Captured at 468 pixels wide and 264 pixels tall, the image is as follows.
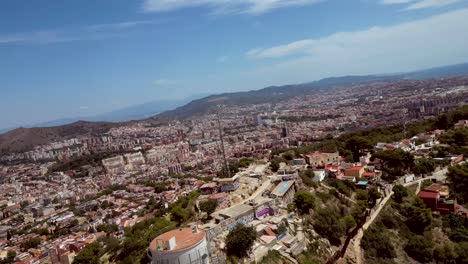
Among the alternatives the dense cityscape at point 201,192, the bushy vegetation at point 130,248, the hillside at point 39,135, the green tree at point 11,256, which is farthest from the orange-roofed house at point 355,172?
the hillside at point 39,135

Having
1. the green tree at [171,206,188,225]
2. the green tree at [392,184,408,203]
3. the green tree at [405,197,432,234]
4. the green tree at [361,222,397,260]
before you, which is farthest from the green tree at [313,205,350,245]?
the green tree at [171,206,188,225]

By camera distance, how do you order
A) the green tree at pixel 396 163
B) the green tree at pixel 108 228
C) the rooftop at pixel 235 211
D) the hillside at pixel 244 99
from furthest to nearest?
the hillside at pixel 244 99
the green tree at pixel 108 228
the green tree at pixel 396 163
the rooftop at pixel 235 211

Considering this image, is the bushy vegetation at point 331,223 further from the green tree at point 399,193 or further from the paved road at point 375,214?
the green tree at point 399,193

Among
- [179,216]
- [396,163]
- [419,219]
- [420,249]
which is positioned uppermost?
[179,216]

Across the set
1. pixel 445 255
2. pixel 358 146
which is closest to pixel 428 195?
pixel 445 255

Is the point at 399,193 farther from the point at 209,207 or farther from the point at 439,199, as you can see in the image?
the point at 209,207
